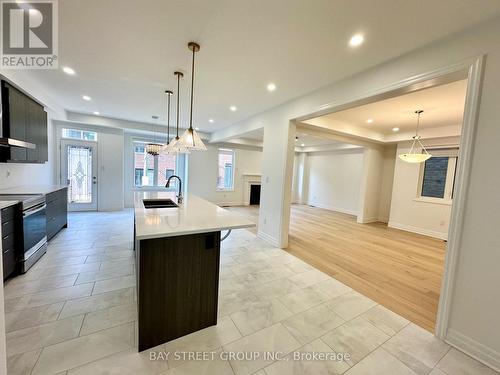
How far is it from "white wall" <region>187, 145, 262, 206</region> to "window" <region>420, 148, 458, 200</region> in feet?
18.5

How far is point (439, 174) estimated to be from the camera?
5.41 meters

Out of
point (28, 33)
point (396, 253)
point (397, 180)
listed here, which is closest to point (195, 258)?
point (28, 33)

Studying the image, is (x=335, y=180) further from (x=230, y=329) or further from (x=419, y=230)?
(x=230, y=329)

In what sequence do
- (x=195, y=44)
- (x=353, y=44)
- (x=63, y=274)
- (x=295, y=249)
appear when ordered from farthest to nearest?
(x=295, y=249), (x=63, y=274), (x=195, y=44), (x=353, y=44)

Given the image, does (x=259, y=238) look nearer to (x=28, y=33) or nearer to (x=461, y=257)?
(x=461, y=257)

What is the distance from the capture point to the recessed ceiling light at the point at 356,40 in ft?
6.55

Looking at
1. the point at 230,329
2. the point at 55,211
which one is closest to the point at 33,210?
the point at 55,211

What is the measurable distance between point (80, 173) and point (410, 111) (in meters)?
7.98

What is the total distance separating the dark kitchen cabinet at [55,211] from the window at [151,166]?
267 centimetres

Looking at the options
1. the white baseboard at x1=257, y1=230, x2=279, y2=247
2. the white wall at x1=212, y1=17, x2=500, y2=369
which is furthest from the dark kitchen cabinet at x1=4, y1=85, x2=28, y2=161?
the white wall at x1=212, y1=17, x2=500, y2=369

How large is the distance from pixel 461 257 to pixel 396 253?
246 centimetres

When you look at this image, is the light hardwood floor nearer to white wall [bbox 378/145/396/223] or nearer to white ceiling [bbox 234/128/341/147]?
white wall [bbox 378/145/396/223]

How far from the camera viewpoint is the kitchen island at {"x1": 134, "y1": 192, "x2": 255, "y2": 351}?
1602 mm

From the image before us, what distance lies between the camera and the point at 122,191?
6371mm
